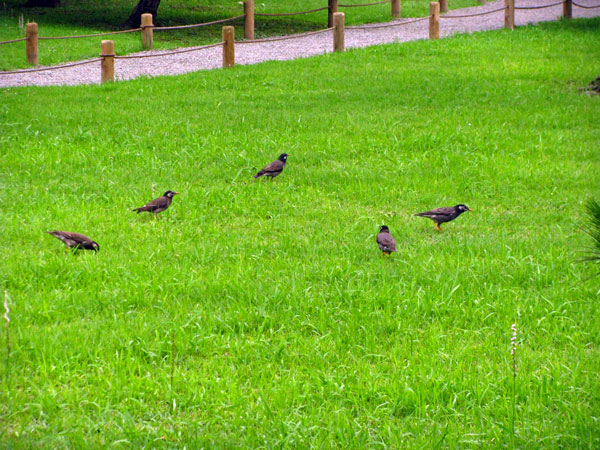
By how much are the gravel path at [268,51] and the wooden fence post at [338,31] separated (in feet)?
1.77

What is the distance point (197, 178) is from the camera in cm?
1041

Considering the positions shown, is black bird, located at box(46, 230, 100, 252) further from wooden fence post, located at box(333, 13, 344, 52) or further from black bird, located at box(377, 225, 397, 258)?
wooden fence post, located at box(333, 13, 344, 52)

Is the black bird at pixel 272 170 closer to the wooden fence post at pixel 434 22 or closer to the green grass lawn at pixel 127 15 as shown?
the green grass lawn at pixel 127 15

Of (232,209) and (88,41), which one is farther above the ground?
(88,41)

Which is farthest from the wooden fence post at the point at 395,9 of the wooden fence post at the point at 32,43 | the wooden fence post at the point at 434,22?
the wooden fence post at the point at 32,43

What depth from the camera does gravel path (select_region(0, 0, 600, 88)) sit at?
1880 centimetres

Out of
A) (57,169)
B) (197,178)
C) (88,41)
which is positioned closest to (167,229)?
(197,178)

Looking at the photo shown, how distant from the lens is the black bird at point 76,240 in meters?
7.40

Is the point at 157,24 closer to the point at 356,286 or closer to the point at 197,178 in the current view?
the point at 197,178

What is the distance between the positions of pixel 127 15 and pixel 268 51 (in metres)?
9.61

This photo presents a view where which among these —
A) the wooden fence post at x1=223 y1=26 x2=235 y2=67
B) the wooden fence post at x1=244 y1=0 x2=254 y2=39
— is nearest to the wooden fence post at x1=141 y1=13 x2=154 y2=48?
the wooden fence post at x1=223 y1=26 x2=235 y2=67

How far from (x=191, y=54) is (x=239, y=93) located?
717cm

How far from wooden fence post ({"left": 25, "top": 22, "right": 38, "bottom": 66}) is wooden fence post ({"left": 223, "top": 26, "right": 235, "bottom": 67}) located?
4452 mm

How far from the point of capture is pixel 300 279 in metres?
6.84
